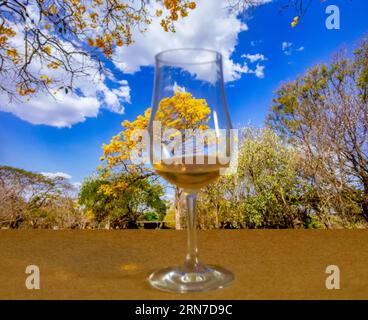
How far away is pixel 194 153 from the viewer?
0.68 metres

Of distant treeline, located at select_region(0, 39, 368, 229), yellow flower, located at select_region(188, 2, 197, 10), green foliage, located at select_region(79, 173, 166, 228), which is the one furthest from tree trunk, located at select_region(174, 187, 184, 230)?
yellow flower, located at select_region(188, 2, 197, 10)

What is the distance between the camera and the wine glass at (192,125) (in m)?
0.64

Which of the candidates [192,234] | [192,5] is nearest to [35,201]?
[192,5]

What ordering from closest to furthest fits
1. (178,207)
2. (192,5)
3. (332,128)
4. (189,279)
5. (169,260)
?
(189,279) → (169,260) → (192,5) → (332,128) → (178,207)

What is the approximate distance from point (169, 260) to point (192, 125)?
12.4 inches

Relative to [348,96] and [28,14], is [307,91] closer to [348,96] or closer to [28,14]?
[348,96]

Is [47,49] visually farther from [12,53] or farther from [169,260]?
[169,260]

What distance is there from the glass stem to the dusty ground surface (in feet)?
0.27

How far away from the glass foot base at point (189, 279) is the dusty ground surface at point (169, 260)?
0.8 inches

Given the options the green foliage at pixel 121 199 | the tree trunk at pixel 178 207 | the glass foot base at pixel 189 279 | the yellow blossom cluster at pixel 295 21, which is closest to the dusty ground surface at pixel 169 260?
the glass foot base at pixel 189 279

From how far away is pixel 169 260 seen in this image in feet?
2.64

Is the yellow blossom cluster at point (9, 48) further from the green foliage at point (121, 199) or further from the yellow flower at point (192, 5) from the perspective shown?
the yellow flower at point (192, 5)

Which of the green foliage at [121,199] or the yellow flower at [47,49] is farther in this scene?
the green foliage at [121,199]

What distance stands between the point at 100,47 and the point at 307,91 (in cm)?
159
